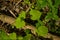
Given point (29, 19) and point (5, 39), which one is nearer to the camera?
point (5, 39)

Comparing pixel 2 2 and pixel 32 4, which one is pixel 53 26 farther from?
pixel 2 2

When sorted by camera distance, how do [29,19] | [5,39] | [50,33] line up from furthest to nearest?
1. [29,19]
2. [50,33]
3. [5,39]

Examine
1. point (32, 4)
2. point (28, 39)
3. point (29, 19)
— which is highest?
point (32, 4)

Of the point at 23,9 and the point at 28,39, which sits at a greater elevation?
the point at 23,9

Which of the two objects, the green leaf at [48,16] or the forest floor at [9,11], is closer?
the green leaf at [48,16]

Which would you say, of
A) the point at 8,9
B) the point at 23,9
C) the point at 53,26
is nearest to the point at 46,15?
the point at 53,26

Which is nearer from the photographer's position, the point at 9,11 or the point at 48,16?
the point at 48,16

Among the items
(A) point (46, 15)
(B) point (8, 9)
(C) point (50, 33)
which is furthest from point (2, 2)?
(C) point (50, 33)

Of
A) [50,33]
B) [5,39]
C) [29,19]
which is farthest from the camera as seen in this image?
[29,19]

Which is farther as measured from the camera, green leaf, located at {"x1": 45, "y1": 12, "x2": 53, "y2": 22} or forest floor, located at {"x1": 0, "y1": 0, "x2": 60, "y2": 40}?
forest floor, located at {"x1": 0, "y1": 0, "x2": 60, "y2": 40}
